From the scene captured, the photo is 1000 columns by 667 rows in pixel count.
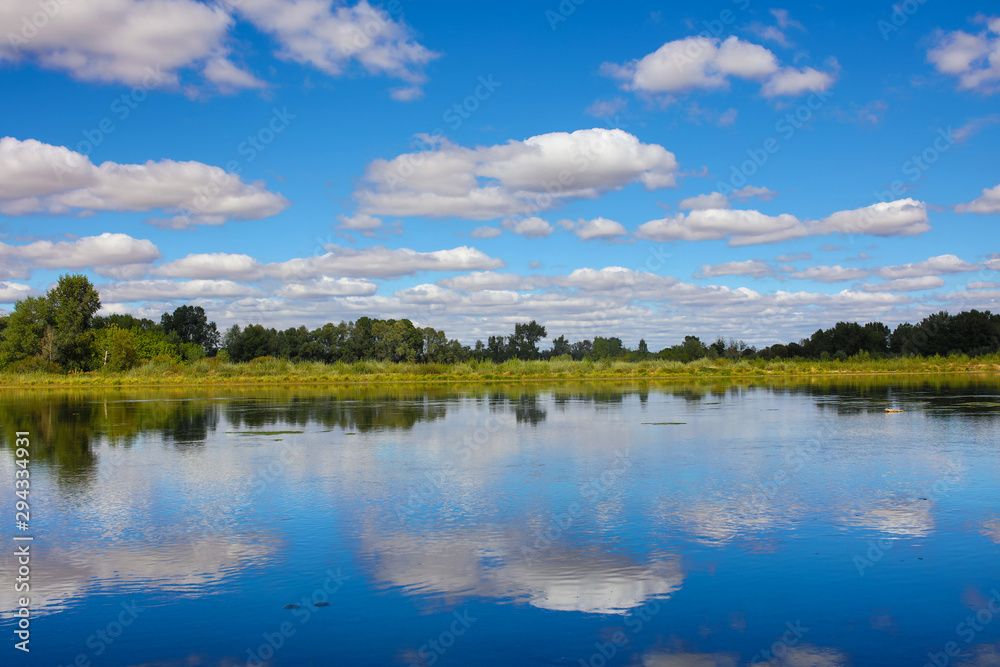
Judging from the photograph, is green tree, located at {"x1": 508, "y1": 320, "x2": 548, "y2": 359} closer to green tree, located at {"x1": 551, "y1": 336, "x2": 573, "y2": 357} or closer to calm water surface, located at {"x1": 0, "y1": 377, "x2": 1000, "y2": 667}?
green tree, located at {"x1": 551, "y1": 336, "x2": 573, "y2": 357}

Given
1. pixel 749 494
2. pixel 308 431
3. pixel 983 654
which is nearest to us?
pixel 983 654

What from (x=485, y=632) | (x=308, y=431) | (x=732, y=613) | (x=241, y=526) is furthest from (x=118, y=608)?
(x=308, y=431)

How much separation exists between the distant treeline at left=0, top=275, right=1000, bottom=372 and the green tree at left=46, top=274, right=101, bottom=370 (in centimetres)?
9

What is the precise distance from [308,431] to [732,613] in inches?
606

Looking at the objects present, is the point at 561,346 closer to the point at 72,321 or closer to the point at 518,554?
the point at 72,321

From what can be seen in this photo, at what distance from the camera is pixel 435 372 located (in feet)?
196

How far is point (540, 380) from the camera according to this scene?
5791 cm

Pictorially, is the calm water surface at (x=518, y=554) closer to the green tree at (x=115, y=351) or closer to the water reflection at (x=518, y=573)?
the water reflection at (x=518, y=573)

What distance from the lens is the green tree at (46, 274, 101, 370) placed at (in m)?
65.1

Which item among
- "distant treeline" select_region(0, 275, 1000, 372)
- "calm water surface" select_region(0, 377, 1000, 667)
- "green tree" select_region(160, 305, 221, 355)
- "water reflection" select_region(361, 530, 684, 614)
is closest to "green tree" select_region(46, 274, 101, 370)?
"distant treeline" select_region(0, 275, 1000, 372)

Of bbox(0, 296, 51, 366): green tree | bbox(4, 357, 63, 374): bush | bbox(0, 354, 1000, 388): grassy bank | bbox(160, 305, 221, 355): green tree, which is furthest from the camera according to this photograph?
bbox(160, 305, 221, 355): green tree

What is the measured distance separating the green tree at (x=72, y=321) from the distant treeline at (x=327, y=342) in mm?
92

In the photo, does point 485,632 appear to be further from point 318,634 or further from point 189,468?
point 189,468

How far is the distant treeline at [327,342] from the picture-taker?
213ft
